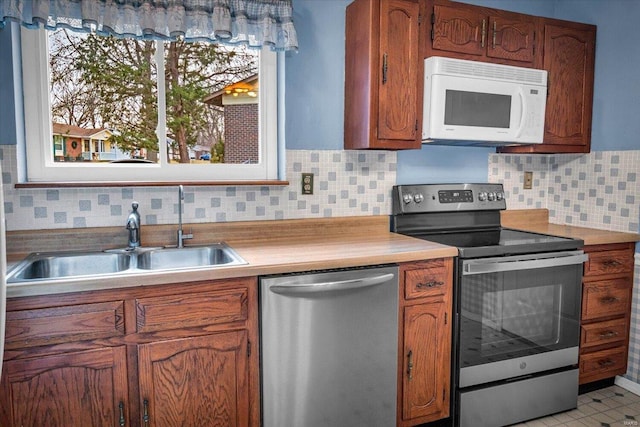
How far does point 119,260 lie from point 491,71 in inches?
79.2

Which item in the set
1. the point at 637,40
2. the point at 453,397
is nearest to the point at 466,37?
the point at 637,40

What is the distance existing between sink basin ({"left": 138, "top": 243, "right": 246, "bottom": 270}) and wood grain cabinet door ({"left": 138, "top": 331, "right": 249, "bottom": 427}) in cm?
43

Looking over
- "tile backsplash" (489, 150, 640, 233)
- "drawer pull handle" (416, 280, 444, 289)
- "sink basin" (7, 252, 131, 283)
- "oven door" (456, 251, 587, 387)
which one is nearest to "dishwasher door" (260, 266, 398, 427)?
"drawer pull handle" (416, 280, 444, 289)

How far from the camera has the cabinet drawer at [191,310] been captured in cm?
159

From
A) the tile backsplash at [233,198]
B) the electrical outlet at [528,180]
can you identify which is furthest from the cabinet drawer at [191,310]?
the electrical outlet at [528,180]

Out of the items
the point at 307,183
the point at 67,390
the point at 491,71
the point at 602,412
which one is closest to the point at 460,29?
the point at 491,71

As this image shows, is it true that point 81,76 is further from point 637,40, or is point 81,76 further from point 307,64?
point 637,40

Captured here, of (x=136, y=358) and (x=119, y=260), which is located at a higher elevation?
(x=119, y=260)

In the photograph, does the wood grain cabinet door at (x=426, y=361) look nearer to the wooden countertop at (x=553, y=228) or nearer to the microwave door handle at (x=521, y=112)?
the wooden countertop at (x=553, y=228)

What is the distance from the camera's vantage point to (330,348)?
184cm

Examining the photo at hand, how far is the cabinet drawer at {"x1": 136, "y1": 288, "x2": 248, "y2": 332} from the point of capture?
1586 millimetres

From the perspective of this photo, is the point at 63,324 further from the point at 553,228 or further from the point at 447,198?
the point at 553,228

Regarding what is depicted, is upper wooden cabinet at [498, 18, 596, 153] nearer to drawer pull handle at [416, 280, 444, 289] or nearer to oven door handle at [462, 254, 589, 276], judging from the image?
oven door handle at [462, 254, 589, 276]

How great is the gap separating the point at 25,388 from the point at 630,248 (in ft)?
9.38
